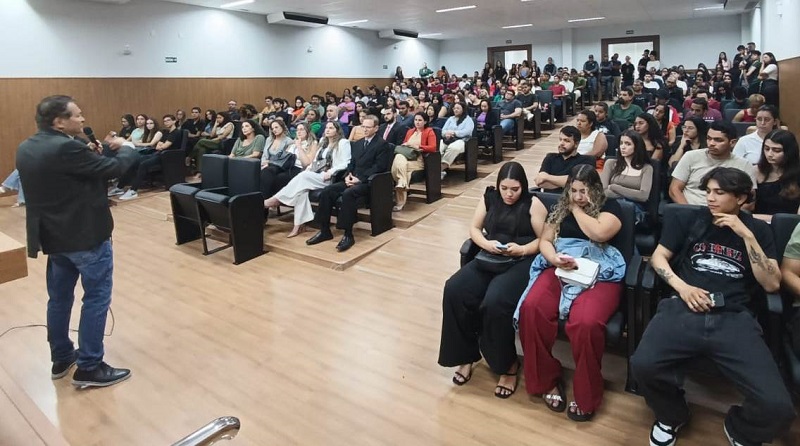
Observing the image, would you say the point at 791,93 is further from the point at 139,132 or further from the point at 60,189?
the point at 139,132

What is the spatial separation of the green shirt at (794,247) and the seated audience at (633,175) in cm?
114

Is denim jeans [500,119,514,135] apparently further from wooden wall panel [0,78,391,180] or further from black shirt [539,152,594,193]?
wooden wall panel [0,78,391,180]

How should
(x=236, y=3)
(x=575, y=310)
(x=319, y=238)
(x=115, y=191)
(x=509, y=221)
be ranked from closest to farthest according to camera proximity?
(x=575, y=310), (x=509, y=221), (x=319, y=238), (x=115, y=191), (x=236, y=3)

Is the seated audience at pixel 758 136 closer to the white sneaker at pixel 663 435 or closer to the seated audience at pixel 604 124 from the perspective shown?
the seated audience at pixel 604 124

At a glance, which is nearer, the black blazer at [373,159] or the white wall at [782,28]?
the black blazer at [373,159]

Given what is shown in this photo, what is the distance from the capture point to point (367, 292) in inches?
148

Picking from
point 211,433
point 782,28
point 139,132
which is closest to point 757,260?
point 211,433

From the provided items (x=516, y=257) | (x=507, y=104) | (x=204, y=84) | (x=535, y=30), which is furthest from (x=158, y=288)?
(x=535, y=30)

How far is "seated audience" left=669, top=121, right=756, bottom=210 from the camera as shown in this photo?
3102 mm

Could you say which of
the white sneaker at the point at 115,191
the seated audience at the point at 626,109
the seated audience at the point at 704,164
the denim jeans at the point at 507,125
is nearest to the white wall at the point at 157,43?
the white sneaker at the point at 115,191

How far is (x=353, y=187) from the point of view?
4.68 m

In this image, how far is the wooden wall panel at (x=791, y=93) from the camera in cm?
543

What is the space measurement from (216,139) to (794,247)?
25.4 feet

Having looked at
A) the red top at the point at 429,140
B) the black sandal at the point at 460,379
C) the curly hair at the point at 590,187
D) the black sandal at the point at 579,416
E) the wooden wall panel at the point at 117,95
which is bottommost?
the black sandal at the point at 579,416
